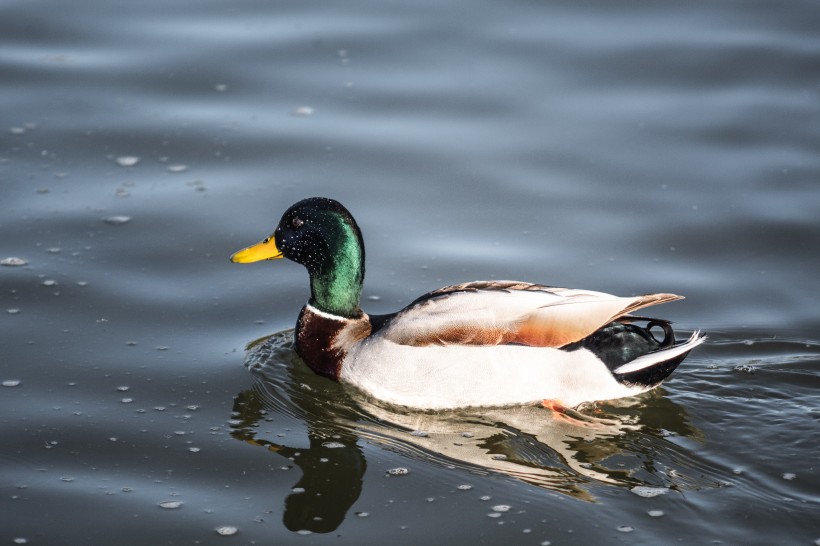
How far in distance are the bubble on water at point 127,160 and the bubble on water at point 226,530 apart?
4807mm

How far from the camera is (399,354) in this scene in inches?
298

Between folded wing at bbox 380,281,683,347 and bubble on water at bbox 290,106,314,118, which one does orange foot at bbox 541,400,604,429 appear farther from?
bubble on water at bbox 290,106,314,118

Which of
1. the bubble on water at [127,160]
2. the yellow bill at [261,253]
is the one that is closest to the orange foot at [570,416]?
the yellow bill at [261,253]

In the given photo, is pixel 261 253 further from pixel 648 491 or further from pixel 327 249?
pixel 648 491

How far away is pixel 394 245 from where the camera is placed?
9383 millimetres

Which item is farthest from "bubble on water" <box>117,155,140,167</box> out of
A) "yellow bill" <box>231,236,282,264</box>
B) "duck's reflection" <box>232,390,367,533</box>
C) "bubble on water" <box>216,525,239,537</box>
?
"bubble on water" <box>216,525,239,537</box>

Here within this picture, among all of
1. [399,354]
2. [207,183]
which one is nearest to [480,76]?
[207,183]

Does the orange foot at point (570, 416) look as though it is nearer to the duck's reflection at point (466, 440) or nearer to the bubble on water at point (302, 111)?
the duck's reflection at point (466, 440)

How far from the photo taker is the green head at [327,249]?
7.91 m

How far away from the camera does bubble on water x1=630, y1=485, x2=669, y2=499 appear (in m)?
6.52

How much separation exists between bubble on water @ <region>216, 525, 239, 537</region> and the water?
1 cm

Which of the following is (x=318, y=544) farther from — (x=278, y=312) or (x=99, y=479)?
(x=278, y=312)

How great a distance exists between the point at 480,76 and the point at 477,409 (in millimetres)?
4912

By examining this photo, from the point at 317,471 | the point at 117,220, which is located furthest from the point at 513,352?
the point at 117,220
